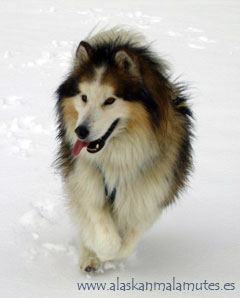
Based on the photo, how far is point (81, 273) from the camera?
2.74 m

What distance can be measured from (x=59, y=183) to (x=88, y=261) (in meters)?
1.08

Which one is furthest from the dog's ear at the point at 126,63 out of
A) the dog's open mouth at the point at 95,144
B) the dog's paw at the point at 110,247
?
the dog's paw at the point at 110,247

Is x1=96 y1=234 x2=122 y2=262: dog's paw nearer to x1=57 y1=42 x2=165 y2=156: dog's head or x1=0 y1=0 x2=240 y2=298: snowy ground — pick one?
x1=0 y1=0 x2=240 y2=298: snowy ground

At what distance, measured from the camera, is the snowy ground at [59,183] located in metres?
2.75

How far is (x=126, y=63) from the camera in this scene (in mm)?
2273

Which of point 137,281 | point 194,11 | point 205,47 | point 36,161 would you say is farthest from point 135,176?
point 194,11

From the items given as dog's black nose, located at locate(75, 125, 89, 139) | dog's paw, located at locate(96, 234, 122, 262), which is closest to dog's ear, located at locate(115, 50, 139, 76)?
dog's black nose, located at locate(75, 125, 89, 139)

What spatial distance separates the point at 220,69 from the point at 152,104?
452cm

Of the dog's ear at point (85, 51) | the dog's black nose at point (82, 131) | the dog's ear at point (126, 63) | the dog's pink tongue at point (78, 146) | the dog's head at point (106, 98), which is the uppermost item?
the dog's ear at point (85, 51)

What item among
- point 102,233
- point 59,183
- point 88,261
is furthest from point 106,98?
point 59,183

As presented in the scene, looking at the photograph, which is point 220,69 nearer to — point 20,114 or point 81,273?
point 20,114

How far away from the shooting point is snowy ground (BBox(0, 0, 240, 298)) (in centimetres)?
275

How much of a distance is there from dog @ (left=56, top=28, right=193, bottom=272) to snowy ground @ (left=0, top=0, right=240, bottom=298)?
12.1 inches

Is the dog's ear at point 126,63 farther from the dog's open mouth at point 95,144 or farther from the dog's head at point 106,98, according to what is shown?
the dog's open mouth at point 95,144
